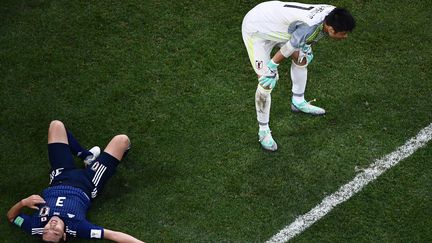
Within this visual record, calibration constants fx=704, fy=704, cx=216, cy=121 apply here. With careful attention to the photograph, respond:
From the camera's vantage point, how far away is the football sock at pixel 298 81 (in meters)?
7.96

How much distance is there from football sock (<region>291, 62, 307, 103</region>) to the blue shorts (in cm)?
223

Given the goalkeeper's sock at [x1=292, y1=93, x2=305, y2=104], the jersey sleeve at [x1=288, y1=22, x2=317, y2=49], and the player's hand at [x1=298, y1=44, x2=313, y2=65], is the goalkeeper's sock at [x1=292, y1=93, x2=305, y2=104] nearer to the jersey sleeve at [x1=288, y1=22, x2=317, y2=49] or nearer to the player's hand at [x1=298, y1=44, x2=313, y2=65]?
the player's hand at [x1=298, y1=44, x2=313, y2=65]

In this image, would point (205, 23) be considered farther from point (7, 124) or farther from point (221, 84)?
point (7, 124)

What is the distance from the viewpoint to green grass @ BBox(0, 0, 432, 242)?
7.27 meters

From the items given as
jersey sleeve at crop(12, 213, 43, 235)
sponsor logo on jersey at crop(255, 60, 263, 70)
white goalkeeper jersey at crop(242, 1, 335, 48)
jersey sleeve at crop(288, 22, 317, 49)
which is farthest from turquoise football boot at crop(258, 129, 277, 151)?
jersey sleeve at crop(12, 213, 43, 235)

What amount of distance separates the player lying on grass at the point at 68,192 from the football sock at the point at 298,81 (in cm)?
203

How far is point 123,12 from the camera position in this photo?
9.75 meters

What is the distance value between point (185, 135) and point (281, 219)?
163 cm

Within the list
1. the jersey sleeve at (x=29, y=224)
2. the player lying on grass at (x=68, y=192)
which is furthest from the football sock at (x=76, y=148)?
the jersey sleeve at (x=29, y=224)

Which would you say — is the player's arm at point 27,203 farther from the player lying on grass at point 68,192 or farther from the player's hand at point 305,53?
the player's hand at point 305,53

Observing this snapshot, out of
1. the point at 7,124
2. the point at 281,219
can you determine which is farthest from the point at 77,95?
the point at 281,219

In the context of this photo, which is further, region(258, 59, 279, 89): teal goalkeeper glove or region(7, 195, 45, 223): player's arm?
region(258, 59, 279, 89): teal goalkeeper glove

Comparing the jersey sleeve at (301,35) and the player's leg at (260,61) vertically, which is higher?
the jersey sleeve at (301,35)

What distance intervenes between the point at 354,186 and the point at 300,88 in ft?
4.46
